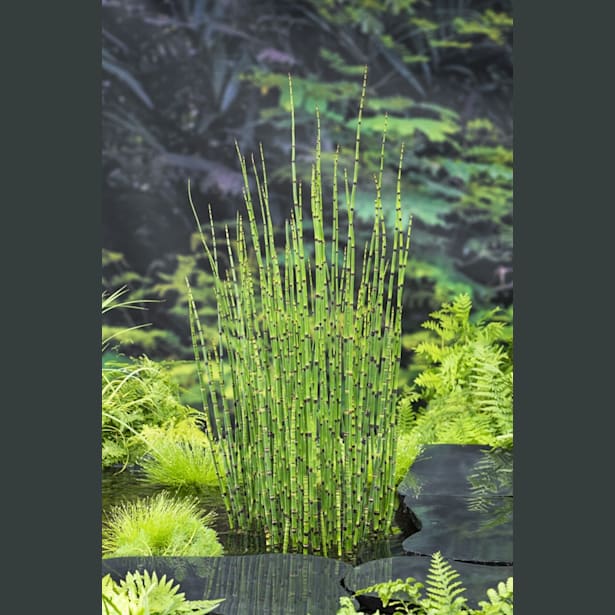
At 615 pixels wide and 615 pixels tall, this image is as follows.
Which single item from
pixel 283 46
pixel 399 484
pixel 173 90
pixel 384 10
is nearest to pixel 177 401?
pixel 399 484

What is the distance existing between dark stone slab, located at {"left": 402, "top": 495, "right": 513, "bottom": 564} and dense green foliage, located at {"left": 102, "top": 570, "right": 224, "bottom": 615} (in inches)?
30.1

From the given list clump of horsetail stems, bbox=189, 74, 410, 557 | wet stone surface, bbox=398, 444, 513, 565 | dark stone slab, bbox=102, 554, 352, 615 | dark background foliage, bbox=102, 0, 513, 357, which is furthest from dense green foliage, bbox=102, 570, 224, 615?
dark background foliage, bbox=102, 0, 513, 357

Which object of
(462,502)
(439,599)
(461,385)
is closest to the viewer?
(439,599)

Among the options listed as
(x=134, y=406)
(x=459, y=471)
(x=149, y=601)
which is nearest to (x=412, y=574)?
(x=149, y=601)

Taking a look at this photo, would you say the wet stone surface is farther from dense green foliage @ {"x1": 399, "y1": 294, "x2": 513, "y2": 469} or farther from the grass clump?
the grass clump

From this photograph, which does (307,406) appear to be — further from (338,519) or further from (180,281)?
Result: (180,281)

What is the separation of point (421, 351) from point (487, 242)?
780 millimetres

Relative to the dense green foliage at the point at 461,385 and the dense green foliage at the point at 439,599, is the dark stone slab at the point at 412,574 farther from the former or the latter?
the dense green foliage at the point at 461,385

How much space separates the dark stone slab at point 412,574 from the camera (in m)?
2.69

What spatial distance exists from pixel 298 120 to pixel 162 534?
8.52ft

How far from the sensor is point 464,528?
310 cm

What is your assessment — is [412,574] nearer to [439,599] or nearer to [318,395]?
[439,599]

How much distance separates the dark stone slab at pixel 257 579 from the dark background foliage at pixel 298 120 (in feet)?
6.18

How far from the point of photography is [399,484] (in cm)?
356
